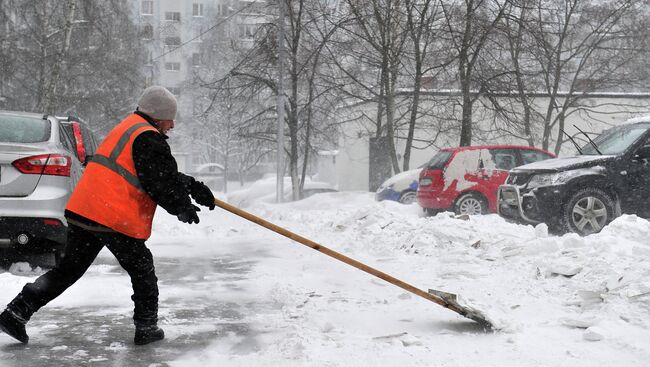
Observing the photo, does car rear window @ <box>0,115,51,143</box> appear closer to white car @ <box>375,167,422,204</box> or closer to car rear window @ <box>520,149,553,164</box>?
car rear window @ <box>520,149,553,164</box>

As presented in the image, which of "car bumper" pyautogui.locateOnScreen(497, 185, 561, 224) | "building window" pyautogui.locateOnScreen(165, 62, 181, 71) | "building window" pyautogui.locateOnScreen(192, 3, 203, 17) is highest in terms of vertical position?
"building window" pyautogui.locateOnScreen(192, 3, 203, 17)

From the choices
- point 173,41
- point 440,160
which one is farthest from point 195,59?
point 440,160

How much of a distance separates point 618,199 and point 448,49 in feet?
40.4

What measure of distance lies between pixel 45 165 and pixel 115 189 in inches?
103

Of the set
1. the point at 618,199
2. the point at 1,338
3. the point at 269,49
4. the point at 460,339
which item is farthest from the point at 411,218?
the point at 269,49

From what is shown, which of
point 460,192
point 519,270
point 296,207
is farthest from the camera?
point 296,207

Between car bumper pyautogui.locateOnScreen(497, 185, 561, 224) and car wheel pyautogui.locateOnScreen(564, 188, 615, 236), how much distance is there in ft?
0.57

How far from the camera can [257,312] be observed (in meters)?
4.84

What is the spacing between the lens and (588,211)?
364 inches

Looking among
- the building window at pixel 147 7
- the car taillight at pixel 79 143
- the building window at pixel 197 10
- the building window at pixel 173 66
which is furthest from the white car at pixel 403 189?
the building window at pixel 147 7

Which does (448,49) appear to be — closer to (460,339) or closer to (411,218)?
(411,218)

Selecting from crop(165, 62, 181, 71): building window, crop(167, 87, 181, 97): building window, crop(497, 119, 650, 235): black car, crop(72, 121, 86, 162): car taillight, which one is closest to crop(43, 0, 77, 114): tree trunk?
crop(72, 121, 86, 162): car taillight

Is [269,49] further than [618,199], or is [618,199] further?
[269,49]

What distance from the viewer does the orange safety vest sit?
3.78m
